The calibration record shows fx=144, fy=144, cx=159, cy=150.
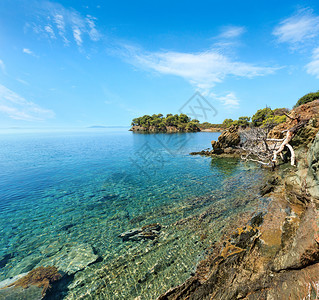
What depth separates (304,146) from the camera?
1334 centimetres

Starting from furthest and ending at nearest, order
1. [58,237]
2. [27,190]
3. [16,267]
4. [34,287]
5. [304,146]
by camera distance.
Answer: [27,190], [304,146], [58,237], [16,267], [34,287]

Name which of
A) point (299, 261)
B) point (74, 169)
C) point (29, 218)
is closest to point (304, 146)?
point (299, 261)

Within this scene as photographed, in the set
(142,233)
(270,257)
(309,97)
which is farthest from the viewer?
(309,97)

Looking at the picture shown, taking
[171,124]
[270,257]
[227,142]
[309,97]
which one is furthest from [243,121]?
[270,257]

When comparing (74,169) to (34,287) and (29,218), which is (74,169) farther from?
(34,287)

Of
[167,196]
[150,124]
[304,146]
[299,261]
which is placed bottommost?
[167,196]

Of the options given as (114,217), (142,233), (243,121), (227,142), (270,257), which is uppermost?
(243,121)

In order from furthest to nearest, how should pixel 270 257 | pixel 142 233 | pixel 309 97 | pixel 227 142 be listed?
1. pixel 309 97
2. pixel 227 142
3. pixel 142 233
4. pixel 270 257

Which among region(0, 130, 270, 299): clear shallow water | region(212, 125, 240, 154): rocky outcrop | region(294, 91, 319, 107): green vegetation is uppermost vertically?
region(294, 91, 319, 107): green vegetation

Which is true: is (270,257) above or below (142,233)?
above

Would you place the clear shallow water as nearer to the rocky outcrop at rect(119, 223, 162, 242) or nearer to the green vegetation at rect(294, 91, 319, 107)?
the rocky outcrop at rect(119, 223, 162, 242)

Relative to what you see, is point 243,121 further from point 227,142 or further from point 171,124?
point 227,142

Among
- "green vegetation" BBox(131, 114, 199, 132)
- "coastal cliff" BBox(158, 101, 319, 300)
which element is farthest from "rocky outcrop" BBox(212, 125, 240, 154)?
"green vegetation" BBox(131, 114, 199, 132)

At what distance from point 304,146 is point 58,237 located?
2230cm
